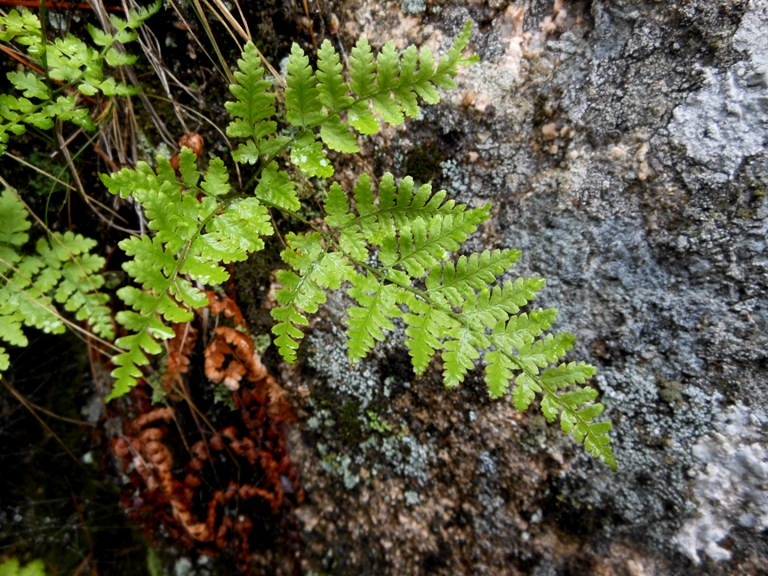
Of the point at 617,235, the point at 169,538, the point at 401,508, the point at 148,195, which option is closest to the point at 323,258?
the point at 148,195

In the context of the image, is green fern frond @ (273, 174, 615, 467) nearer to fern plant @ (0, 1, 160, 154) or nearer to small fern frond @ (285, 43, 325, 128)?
small fern frond @ (285, 43, 325, 128)

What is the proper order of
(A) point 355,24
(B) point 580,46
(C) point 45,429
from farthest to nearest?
(C) point 45,429, (A) point 355,24, (B) point 580,46

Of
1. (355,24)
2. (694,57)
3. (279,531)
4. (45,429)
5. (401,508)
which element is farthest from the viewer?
(45,429)

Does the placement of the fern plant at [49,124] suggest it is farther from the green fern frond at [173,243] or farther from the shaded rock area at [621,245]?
the shaded rock area at [621,245]

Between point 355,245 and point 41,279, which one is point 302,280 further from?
point 41,279

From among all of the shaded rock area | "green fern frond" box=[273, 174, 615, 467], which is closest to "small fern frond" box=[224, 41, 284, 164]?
"green fern frond" box=[273, 174, 615, 467]

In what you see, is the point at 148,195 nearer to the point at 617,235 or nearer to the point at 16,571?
the point at 617,235

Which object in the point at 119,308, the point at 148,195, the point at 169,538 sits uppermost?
the point at 148,195
